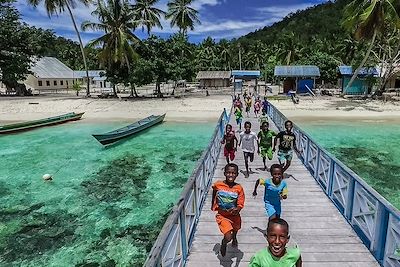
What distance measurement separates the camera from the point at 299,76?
4412 centimetres

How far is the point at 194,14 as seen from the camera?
55625mm

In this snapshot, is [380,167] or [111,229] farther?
[380,167]

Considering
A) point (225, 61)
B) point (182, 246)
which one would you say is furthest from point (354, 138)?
point (225, 61)

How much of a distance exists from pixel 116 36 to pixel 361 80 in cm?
3305

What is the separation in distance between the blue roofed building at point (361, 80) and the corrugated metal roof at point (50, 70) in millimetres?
50016

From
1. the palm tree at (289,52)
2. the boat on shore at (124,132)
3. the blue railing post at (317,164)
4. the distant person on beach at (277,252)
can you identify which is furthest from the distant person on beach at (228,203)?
the palm tree at (289,52)

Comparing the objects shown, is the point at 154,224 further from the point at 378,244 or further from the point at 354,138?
the point at 354,138

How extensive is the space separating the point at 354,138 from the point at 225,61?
221 feet

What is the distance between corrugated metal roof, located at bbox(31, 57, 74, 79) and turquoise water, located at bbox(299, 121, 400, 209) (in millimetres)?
50385

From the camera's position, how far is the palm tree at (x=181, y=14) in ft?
180

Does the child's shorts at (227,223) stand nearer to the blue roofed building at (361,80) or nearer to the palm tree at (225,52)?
the blue roofed building at (361,80)

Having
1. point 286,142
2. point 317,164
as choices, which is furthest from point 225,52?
point 286,142

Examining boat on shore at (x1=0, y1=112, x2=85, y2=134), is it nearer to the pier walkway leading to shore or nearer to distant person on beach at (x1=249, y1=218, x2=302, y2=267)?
the pier walkway leading to shore

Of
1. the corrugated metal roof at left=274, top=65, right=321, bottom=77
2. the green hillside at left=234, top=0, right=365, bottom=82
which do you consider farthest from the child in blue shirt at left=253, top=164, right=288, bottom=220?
the corrugated metal roof at left=274, top=65, right=321, bottom=77
